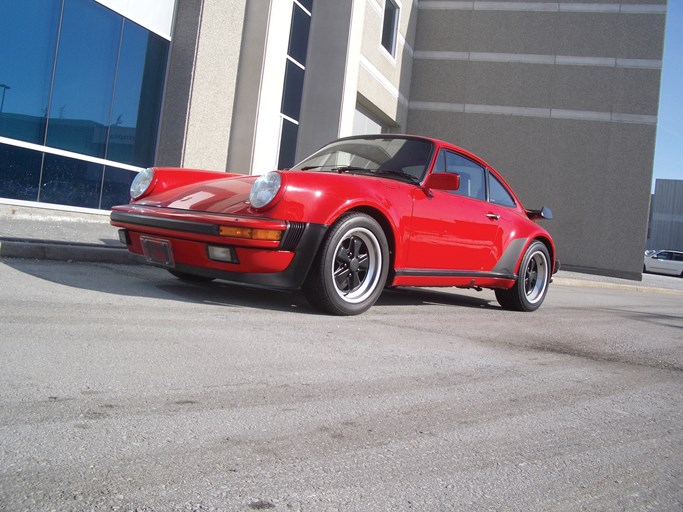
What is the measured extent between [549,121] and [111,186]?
14.4 meters

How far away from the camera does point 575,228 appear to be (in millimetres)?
18984

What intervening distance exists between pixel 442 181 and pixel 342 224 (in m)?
1.06

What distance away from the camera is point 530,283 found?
6324 mm

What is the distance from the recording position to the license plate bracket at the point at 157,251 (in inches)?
164

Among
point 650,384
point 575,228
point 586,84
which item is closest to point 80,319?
point 650,384

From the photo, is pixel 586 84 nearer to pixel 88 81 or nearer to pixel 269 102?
pixel 269 102

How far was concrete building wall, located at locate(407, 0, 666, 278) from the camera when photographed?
18.7 m

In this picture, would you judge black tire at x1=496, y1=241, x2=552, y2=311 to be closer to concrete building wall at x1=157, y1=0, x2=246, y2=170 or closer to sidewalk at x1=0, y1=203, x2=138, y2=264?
sidewalk at x1=0, y1=203, x2=138, y2=264

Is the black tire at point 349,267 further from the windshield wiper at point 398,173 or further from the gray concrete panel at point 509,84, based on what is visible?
the gray concrete panel at point 509,84

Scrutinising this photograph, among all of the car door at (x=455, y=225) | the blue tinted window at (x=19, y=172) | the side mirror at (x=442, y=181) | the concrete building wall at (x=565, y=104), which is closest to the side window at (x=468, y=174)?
the car door at (x=455, y=225)

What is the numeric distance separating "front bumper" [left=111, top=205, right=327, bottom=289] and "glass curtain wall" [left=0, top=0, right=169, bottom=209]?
14.0ft

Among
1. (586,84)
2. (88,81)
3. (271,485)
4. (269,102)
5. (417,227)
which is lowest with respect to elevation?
(271,485)

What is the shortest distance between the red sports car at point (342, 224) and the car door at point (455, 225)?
0.03 feet

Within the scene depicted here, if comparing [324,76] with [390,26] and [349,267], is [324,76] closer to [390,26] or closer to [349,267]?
[390,26]
